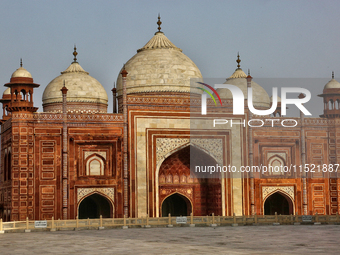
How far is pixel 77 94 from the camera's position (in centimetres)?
2900

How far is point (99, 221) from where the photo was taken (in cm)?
2284

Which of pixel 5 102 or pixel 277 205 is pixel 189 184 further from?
pixel 5 102

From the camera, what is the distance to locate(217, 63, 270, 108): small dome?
31375 mm

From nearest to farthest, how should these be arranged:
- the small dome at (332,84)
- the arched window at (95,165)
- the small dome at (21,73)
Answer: the arched window at (95,165) < the small dome at (21,73) < the small dome at (332,84)

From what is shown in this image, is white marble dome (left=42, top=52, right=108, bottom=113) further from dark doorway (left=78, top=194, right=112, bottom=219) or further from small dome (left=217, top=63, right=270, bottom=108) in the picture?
small dome (left=217, top=63, right=270, bottom=108)

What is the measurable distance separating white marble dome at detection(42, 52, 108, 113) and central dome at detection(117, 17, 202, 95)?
53.4 inches

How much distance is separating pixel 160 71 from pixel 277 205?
854 centimetres

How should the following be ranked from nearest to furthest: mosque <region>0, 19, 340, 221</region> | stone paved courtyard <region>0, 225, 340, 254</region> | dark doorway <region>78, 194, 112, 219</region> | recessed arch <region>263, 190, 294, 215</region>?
stone paved courtyard <region>0, 225, 340, 254</region>, mosque <region>0, 19, 340, 221</region>, dark doorway <region>78, 194, 112, 219</region>, recessed arch <region>263, 190, 294, 215</region>

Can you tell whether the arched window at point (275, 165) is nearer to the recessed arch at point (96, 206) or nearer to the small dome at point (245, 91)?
the small dome at point (245, 91)

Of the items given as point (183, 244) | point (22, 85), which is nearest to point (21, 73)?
point (22, 85)

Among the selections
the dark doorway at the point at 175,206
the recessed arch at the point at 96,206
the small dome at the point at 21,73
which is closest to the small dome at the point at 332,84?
the dark doorway at the point at 175,206

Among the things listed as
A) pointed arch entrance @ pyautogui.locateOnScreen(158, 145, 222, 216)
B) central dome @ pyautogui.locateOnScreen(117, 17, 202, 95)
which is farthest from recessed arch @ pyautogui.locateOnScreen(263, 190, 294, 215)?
central dome @ pyautogui.locateOnScreen(117, 17, 202, 95)

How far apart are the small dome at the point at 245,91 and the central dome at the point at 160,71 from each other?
291 cm

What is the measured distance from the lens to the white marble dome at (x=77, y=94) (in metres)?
29.0
